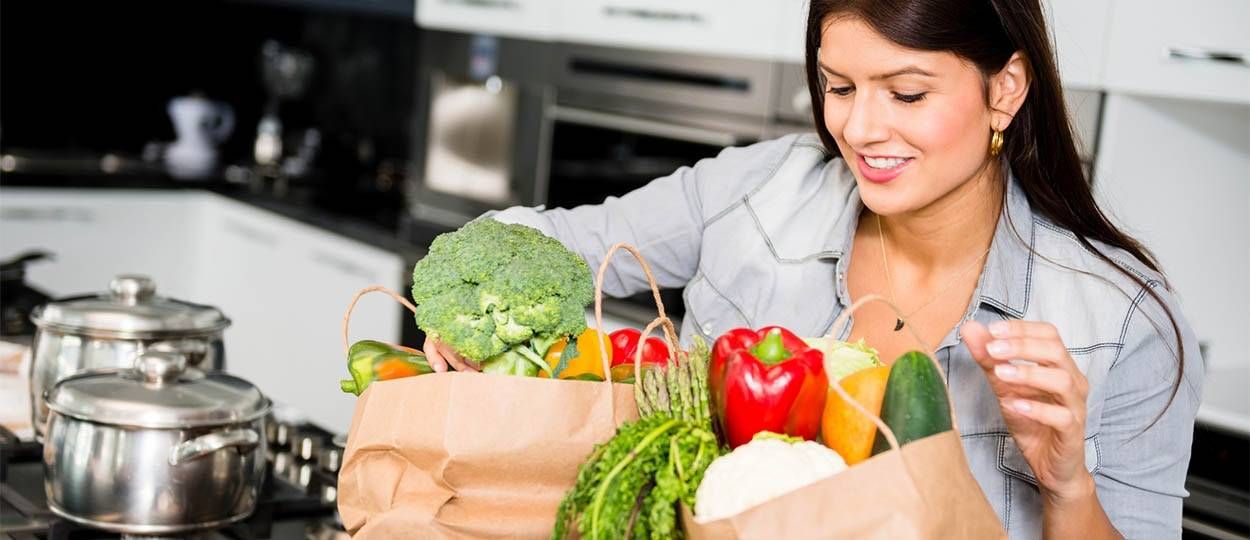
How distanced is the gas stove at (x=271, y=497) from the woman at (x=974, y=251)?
0.39 meters

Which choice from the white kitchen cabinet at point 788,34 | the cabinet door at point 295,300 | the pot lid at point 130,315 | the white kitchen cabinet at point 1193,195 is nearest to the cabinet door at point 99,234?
the cabinet door at point 295,300

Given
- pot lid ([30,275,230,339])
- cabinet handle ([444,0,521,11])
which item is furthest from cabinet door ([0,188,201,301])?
pot lid ([30,275,230,339])

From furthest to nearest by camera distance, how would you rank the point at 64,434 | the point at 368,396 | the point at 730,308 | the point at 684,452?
the point at 730,308 < the point at 64,434 < the point at 368,396 < the point at 684,452

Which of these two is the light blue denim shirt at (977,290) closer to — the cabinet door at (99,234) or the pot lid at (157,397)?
the pot lid at (157,397)

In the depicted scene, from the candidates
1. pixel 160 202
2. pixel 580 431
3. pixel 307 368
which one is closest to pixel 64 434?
pixel 580 431

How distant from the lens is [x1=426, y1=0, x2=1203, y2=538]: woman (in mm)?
1326

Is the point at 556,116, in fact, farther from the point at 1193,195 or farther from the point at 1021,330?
the point at 1021,330

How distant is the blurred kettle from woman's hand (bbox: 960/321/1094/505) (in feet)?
11.3

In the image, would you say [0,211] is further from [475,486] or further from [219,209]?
[475,486]

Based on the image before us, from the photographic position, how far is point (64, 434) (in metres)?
1.43

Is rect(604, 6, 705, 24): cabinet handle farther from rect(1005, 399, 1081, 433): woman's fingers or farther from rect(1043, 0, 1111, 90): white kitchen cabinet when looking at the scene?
rect(1005, 399, 1081, 433): woman's fingers

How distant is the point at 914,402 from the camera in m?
1.03

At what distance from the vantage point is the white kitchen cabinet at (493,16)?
11.4 ft

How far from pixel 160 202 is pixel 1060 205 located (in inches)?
121
